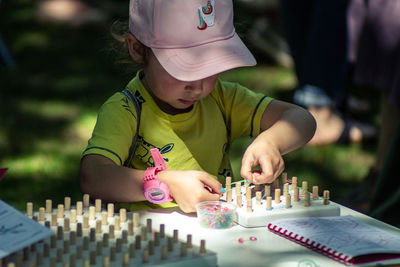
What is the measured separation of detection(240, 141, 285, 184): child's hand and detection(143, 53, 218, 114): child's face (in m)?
0.23

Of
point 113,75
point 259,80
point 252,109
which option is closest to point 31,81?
point 113,75

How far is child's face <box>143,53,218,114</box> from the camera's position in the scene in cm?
202

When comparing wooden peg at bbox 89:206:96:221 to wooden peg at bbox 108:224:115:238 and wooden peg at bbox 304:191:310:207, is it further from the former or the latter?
wooden peg at bbox 304:191:310:207

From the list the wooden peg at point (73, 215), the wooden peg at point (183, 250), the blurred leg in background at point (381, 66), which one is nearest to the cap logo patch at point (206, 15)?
the wooden peg at point (73, 215)

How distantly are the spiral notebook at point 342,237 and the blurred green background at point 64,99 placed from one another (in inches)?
36.4

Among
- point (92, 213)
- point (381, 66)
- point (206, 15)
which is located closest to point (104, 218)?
point (92, 213)

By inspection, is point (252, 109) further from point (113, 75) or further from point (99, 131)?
point (113, 75)

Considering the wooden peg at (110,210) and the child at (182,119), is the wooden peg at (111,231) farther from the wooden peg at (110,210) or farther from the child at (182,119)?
the child at (182,119)

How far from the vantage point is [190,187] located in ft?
5.72

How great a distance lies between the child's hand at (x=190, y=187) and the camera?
1.73 m

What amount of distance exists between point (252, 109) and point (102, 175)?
668mm

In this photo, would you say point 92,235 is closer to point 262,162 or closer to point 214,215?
point 214,215

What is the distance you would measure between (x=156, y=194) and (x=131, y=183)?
9cm

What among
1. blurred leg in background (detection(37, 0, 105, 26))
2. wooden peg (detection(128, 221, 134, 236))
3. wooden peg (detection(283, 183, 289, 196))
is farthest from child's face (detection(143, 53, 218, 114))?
blurred leg in background (detection(37, 0, 105, 26))
